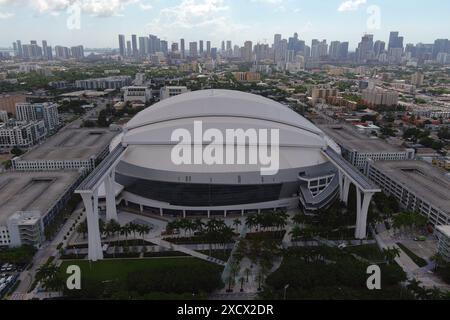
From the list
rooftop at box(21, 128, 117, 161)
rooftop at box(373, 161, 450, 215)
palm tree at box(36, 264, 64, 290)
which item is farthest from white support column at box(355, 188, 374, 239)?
rooftop at box(21, 128, 117, 161)

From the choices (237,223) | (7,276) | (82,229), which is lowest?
(7,276)

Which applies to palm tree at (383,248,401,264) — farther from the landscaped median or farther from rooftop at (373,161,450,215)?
the landscaped median

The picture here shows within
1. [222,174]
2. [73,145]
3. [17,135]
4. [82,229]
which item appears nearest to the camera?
[82,229]

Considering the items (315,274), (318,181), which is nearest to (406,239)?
(318,181)

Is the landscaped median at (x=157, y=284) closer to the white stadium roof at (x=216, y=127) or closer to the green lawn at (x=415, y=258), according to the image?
the white stadium roof at (x=216, y=127)

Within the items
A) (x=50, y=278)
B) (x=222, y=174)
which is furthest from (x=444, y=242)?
(x=50, y=278)

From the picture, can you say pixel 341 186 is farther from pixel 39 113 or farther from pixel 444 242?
pixel 39 113

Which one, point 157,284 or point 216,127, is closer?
point 157,284
